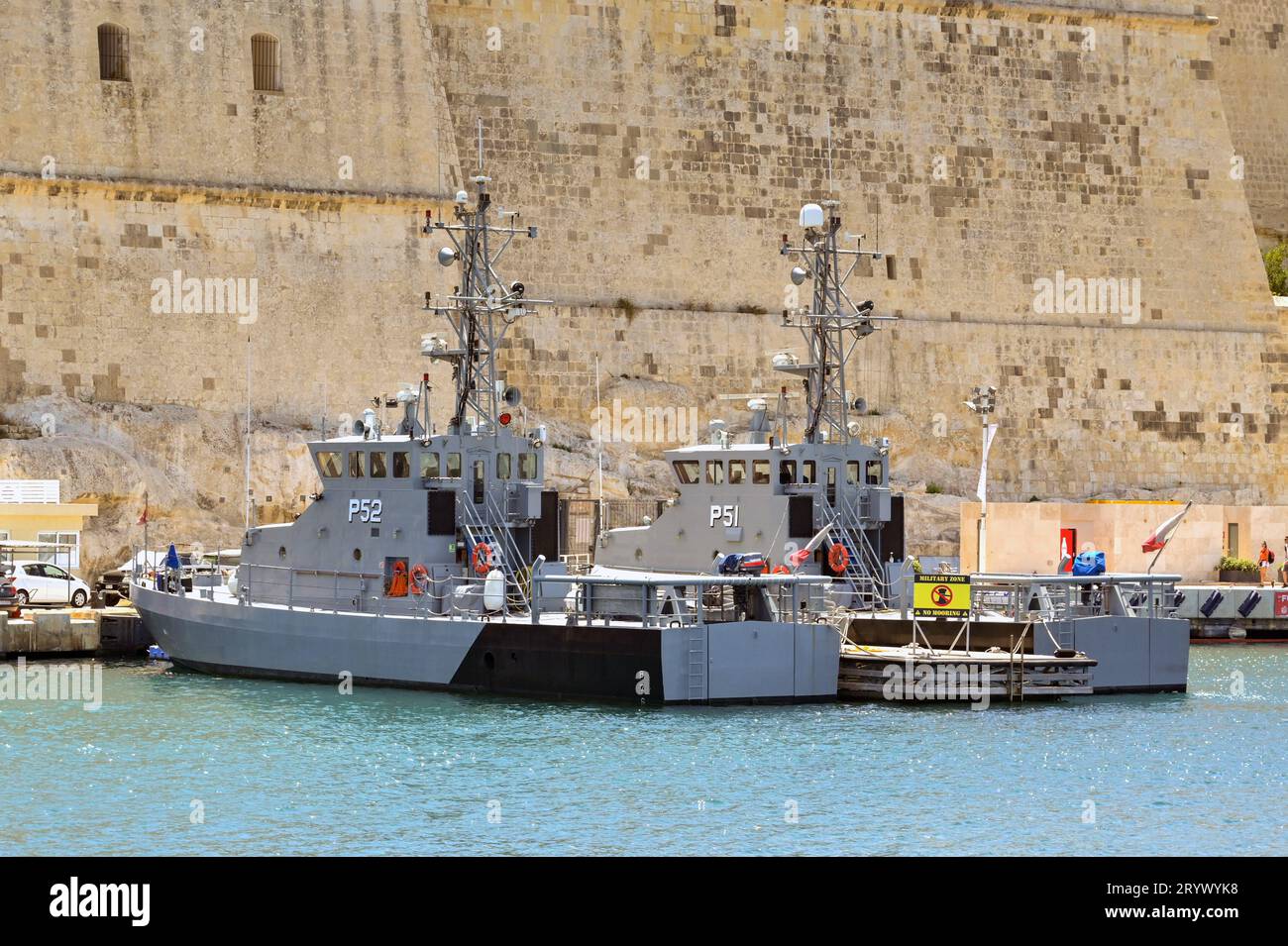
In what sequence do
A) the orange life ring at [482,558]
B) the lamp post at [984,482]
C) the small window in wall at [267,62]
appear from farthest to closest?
the small window in wall at [267,62]
the lamp post at [984,482]
the orange life ring at [482,558]

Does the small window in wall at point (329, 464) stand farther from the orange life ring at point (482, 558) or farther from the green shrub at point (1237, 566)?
the green shrub at point (1237, 566)

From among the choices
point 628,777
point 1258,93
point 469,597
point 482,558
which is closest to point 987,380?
point 1258,93

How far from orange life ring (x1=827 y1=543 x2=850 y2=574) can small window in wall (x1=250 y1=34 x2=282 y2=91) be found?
14837mm

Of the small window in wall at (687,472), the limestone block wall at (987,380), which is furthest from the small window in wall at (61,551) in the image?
the small window in wall at (687,472)

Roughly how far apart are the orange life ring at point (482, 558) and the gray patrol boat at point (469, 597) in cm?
3

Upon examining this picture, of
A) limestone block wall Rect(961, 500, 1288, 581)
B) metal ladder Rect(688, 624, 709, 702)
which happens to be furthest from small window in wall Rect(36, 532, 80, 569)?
limestone block wall Rect(961, 500, 1288, 581)

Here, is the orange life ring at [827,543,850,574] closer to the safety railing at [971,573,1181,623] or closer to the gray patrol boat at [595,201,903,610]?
the gray patrol boat at [595,201,903,610]

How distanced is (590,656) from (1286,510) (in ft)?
60.1

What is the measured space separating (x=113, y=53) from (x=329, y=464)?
12096 mm

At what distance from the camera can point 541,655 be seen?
73.3ft

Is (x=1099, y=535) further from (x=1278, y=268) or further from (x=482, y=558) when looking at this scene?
(x=1278, y=268)

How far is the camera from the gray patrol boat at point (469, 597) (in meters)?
21.9

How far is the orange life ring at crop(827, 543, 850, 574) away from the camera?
983 inches
